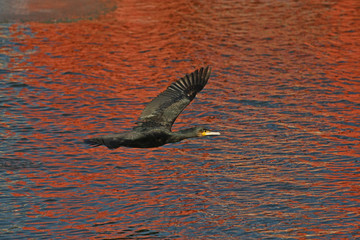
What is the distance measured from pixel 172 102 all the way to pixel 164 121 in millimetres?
545

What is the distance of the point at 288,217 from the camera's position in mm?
12195

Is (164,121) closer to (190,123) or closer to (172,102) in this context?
(172,102)

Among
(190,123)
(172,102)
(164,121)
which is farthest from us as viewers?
(190,123)

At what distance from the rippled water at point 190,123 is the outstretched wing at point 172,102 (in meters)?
1.31

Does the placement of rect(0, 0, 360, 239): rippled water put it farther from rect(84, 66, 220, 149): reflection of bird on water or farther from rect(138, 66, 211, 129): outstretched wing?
rect(138, 66, 211, 129): outstretched wing

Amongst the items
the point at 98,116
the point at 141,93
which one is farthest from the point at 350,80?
the point at 98,116

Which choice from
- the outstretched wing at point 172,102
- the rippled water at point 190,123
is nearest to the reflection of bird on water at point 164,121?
the outstretched wing at point 172,102

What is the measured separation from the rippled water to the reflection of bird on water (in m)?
1.13

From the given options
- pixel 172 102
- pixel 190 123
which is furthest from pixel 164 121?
pixel 190 123

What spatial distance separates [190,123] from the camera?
17.6 metres

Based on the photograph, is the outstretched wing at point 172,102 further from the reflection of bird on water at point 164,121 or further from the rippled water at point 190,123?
the rippled water at point 190,123

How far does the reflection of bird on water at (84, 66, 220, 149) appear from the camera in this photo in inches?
483

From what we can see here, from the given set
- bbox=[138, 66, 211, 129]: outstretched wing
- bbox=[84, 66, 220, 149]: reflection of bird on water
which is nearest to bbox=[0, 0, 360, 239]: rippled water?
bbox=[84, 66, 220, 149]: reflection of bird on water

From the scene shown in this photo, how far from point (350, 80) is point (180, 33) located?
7112mm
